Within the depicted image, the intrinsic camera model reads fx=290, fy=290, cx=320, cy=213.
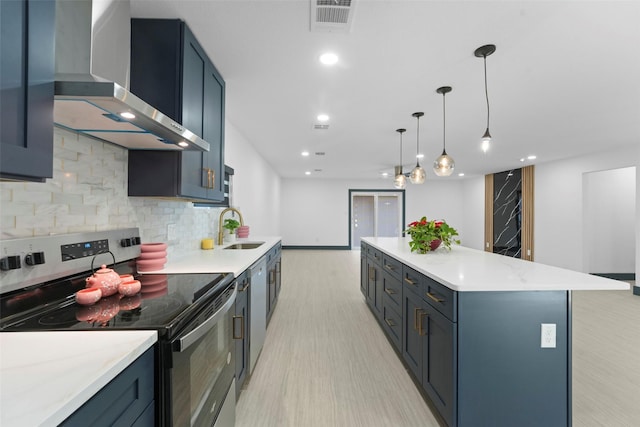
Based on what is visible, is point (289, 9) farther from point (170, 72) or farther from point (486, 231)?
point (486, 231)

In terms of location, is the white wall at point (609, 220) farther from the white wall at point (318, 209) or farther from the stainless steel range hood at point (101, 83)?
the stainless steel range hood at point (101, 83)

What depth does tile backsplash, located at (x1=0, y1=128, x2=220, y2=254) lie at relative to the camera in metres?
1.15

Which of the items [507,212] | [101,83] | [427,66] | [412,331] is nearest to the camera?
[101,83]

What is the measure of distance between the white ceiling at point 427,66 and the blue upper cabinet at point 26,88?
1050mm

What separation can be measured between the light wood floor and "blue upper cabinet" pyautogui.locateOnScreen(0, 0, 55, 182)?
181cm

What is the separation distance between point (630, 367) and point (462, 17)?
3163mm

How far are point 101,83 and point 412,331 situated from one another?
231 centimetres

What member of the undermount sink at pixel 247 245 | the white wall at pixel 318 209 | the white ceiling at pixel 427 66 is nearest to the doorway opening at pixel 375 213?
the white wall at pixel 318 209

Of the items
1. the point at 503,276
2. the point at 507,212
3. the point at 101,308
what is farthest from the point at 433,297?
the point at 507,212

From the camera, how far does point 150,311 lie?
111 centimetres

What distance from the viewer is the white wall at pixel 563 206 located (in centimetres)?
570

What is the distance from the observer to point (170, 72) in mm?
1749

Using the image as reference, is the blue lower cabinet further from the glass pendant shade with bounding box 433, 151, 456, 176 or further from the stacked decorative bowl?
the glass pendant shade with bounding box 433, 151, 456, 176

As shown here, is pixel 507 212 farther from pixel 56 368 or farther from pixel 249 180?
pixel 56 368
